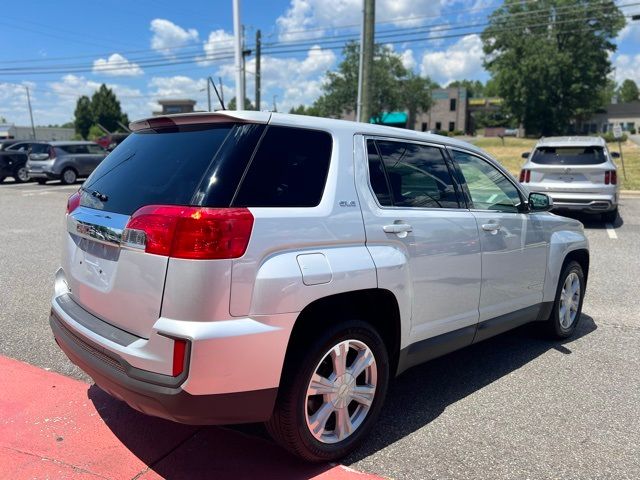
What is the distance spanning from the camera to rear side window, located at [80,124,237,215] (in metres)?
2.51

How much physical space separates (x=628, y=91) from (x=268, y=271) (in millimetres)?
184184

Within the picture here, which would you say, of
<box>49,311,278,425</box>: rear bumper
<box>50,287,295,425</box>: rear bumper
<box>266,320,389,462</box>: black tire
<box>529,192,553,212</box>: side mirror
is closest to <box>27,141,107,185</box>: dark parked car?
<box>529,192,553,212</box>: side mirror

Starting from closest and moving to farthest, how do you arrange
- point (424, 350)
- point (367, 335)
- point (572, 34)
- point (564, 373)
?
point (367, 335) < point (424, 350) < point (564, 373) < point (572, 34)

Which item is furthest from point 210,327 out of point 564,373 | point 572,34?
point 572,34

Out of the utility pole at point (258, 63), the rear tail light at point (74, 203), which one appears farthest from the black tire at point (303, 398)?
the utility pole at point (258, 63)

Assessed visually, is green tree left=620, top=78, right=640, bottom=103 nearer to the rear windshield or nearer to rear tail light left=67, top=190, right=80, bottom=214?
the rear windshield

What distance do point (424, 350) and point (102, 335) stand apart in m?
1.87

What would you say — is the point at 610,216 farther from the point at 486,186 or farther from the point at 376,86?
the point at 376,86

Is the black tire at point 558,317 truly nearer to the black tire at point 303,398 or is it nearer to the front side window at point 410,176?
the front side window at point 410,176

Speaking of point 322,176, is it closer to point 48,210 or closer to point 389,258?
point 389,258

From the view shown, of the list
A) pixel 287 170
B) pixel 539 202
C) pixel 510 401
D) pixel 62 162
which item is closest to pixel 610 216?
pixel 539 202

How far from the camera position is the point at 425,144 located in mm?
3559

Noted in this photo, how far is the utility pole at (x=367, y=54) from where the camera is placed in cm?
1473

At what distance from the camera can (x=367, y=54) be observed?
14930mm
